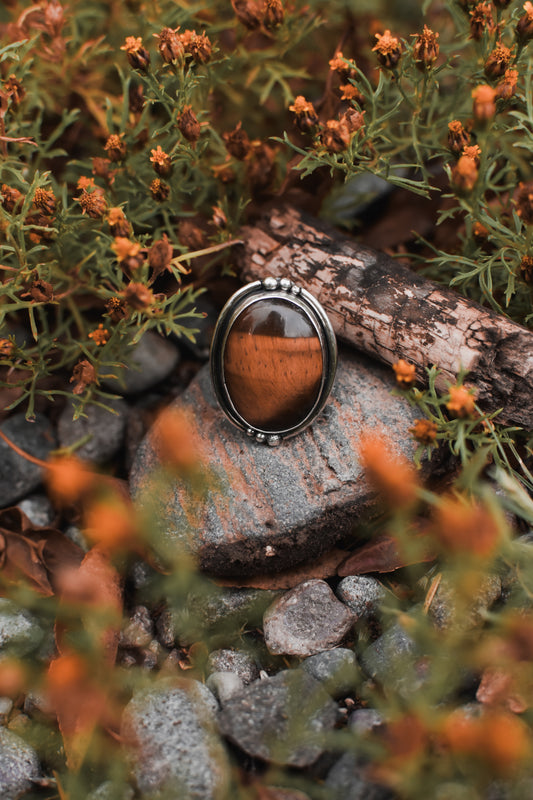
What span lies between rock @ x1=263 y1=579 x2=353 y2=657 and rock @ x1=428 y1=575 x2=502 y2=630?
0.25 metres

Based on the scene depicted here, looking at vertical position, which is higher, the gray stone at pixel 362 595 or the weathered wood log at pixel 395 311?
the weathered wood log at pixel 395 311

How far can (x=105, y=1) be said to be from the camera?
2.71 m

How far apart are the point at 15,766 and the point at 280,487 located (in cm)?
104

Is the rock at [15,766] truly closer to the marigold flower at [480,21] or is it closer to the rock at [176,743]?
the rock at [176,743]

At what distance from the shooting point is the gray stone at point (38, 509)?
2338 mm

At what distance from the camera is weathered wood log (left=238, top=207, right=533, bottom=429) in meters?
1.92

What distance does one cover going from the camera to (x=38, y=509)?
236cm

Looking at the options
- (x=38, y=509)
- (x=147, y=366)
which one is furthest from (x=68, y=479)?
(x=147, y=366)

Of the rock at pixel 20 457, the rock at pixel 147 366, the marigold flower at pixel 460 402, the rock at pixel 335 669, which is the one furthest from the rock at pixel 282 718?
the rock at pixel 147 366

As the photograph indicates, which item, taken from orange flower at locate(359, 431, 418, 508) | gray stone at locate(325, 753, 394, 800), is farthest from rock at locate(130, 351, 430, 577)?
gray stone at locate(325, 753, 394, 800)

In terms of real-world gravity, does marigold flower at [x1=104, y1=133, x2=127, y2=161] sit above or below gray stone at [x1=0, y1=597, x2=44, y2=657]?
above

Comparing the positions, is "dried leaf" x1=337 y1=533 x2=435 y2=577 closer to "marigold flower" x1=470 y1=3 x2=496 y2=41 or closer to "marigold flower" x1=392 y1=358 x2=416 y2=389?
"marigold flower" x1=392 y1=358 x2=416 y2=389

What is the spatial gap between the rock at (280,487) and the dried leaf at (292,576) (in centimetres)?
4

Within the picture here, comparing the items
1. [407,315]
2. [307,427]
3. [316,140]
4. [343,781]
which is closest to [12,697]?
[343,781]
